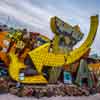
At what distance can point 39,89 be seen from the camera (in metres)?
14.4

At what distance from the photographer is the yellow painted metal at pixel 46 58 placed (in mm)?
13883

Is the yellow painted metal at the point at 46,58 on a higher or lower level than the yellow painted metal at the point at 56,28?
lower

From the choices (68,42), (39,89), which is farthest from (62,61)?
(39,89)

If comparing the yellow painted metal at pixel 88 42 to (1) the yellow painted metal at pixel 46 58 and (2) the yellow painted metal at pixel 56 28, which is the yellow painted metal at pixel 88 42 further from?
(2) the yellow painted metal at pixel 56 28

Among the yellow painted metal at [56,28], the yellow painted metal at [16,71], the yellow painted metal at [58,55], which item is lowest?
the yellow painted metal at [16,71]

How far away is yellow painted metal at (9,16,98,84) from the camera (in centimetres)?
1388

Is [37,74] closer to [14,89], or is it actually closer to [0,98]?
[14,89]

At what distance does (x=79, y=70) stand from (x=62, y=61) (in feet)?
4.24

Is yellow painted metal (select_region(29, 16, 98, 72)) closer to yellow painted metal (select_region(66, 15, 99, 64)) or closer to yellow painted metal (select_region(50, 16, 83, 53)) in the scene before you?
yellow painted metal (select_region(66, 15, 99, 64))

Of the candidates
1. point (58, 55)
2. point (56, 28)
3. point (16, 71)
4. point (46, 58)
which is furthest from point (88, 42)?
point (16, 71)

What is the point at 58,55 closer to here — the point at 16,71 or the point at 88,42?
the point at 88,42

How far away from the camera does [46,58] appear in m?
15.2

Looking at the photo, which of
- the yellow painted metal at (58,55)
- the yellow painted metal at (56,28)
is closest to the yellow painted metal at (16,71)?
the yellow painted metal at (58,55)

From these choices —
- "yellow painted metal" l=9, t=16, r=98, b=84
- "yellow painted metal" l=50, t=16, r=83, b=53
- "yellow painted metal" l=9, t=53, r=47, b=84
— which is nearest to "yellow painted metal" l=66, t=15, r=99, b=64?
"yellow painted metal" l=9, t=16, r=98, b=84
